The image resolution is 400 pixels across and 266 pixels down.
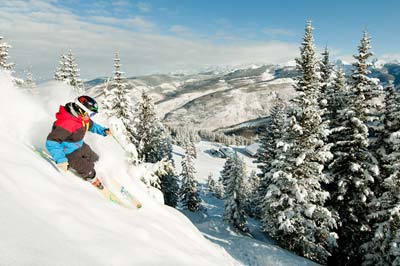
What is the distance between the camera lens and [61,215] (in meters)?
5.60

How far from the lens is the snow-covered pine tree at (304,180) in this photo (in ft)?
65.7

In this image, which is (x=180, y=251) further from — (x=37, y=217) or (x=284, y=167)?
(x=284, y=167)

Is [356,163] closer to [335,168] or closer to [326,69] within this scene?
[335,168]

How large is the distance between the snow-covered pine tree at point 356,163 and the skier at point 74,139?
16.8 m

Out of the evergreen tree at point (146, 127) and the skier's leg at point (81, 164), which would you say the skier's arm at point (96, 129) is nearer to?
the skier's leg at point (81, 164)

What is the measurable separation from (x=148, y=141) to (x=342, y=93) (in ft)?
60.2

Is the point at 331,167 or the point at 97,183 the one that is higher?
the point at 97,183

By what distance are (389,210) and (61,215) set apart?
17.5m

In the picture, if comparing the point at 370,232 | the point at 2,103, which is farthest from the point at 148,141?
the point at 2,103

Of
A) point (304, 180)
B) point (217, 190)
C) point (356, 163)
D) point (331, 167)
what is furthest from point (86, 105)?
point (217, 190)

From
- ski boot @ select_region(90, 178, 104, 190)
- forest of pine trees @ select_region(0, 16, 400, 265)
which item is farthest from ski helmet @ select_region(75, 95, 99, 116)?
forest of pine trees @ select_region(0, 16, 400, 265)

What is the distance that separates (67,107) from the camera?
25.5 feet

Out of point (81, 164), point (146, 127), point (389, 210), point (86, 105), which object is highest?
point (86, 105)

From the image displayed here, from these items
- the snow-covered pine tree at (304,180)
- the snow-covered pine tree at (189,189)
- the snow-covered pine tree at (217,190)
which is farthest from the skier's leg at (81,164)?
the snow-covered pine tree at (217,190)
